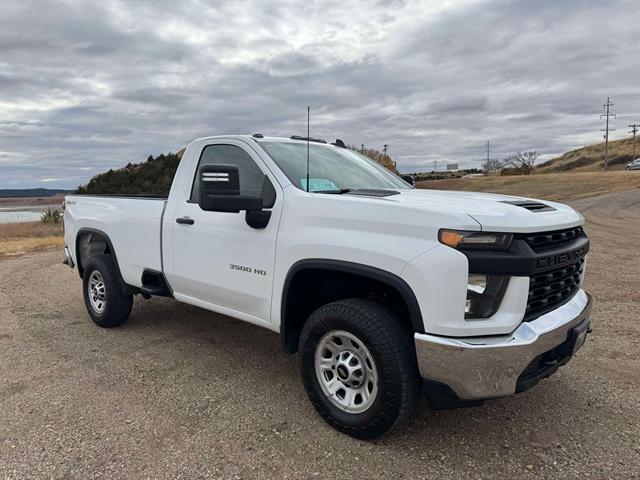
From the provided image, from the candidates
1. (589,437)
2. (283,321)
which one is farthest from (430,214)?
(589,437)

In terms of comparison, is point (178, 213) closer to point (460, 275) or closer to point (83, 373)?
point (83, 373)

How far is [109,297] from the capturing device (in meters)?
5.53

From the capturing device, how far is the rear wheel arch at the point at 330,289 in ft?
9.87

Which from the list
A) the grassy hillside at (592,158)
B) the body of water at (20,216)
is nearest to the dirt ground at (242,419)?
the body of water at (20,216)

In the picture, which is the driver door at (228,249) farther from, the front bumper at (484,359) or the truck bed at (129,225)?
the front bumper at (484,359)

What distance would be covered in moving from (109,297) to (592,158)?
131 metres

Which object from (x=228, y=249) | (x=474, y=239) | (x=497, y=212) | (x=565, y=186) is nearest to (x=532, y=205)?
(x=497, y=212)

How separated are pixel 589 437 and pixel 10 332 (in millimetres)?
5732

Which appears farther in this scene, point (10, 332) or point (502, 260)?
point (10, 332)

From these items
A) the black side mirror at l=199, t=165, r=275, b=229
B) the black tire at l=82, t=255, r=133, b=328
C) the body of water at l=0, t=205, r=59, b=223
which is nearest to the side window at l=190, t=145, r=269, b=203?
the black side mirror at l=199, t=165, r=275, b=229

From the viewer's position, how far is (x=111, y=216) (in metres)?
5.46

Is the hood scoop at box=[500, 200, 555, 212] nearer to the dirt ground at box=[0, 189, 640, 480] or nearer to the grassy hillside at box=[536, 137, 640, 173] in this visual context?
the dirt ground at box=[0, 189, 640, 480]

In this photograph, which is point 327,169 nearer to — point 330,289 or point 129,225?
point 330,289

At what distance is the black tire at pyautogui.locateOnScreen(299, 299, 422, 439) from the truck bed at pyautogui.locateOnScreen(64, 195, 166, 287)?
2238 millimetres
